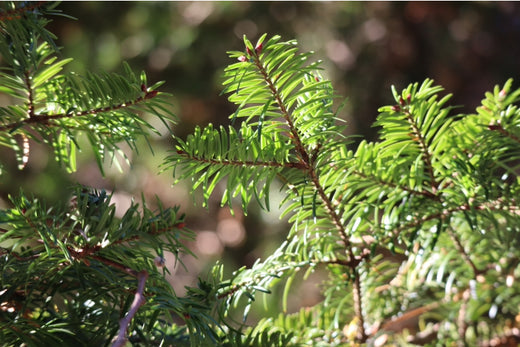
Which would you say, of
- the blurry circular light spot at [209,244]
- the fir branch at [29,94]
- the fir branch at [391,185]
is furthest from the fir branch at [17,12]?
the blurry circular light spot at [209,244]

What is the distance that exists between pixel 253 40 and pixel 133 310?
106 centimetres

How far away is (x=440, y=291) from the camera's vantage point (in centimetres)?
46

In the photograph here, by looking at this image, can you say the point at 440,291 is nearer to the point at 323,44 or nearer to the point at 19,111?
the point at 19,111

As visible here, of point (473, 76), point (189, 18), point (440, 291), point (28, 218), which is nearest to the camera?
point (28, 218)

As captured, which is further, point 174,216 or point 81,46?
point 81,46

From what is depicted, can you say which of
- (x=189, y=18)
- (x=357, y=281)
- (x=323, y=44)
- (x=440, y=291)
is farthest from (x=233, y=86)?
(x=189, y=18)

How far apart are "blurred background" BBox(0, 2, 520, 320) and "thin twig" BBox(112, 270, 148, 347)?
0.82 metres

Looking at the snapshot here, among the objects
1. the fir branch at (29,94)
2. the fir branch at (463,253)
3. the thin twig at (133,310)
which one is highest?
the fir branch at (29,94)

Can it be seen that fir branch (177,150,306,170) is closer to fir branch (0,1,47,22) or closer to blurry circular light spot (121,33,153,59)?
fir branch (0,1,47,22)

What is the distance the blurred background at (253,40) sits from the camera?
1.13 meters

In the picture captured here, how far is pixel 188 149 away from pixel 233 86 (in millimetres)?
34

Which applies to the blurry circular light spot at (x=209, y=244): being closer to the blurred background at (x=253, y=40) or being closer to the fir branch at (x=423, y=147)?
the blurred background at (x=253, y=40)

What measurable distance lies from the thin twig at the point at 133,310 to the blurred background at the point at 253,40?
82cm

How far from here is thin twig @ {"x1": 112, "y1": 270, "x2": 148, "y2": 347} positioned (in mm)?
189
